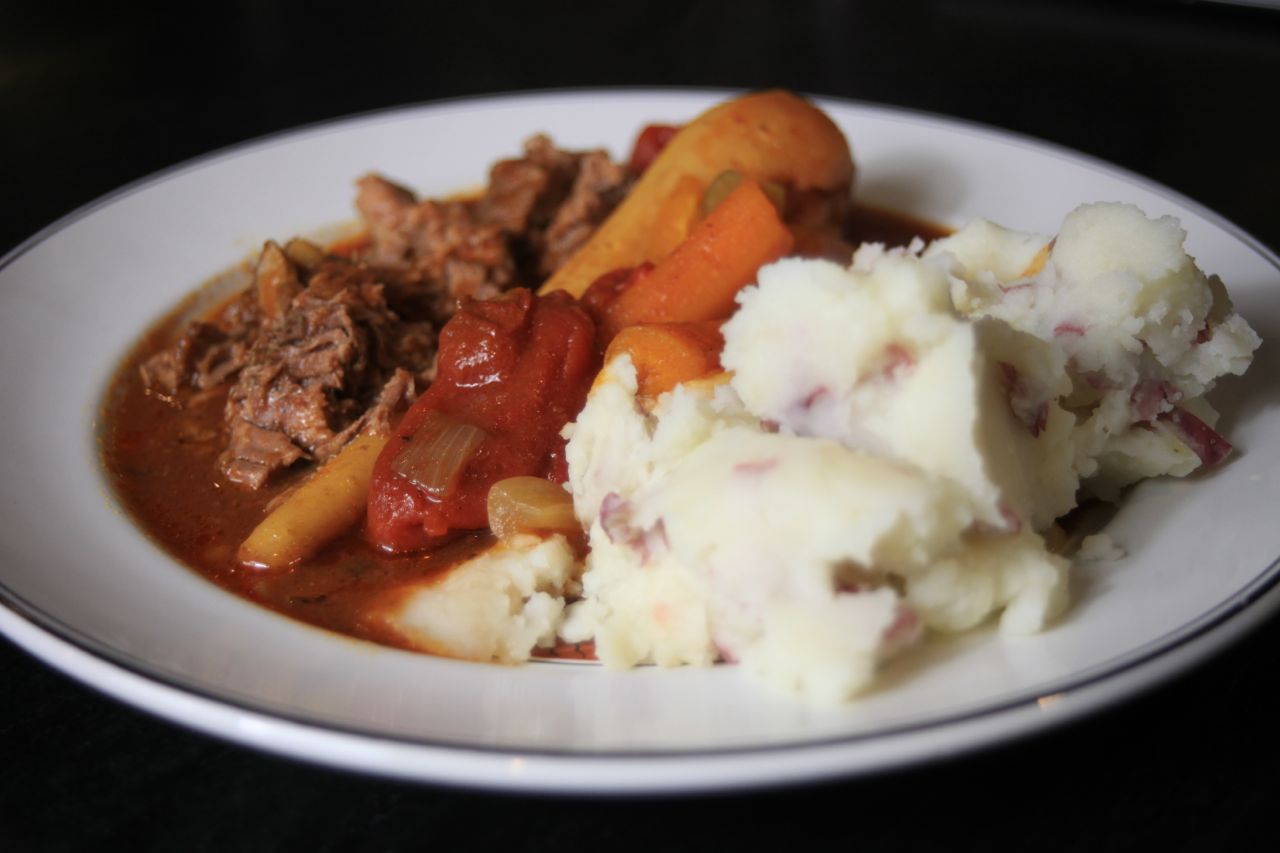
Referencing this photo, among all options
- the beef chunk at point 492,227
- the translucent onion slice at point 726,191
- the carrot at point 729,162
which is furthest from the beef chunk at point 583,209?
the translucent onion slice at point 726,191

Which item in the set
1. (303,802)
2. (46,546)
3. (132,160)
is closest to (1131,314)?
(303,802)

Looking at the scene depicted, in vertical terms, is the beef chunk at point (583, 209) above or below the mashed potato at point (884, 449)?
below

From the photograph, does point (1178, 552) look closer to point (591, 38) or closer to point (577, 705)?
point (577, 705)

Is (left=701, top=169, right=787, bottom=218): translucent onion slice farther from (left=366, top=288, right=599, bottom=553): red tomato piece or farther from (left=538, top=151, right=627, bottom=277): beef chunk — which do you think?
(left=366, top=288, right=599, bottom=553): red tomato piece

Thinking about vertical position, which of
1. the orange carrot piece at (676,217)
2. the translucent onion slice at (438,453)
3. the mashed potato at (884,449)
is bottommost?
the translucent onion slice at (438,453)

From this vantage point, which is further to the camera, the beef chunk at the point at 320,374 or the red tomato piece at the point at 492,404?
the beef chunk at the point at 320,374

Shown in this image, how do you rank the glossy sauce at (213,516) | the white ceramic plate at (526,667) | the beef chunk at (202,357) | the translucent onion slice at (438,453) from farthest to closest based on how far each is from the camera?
the beef chunk at (202,357) < the translucent onion slice at (438,453) < the glossy sauce at (213,516) < the white ceramic plate at (526,667)

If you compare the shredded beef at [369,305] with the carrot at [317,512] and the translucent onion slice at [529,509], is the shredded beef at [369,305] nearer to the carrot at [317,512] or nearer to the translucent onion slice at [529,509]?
the carrot at [317,512]
